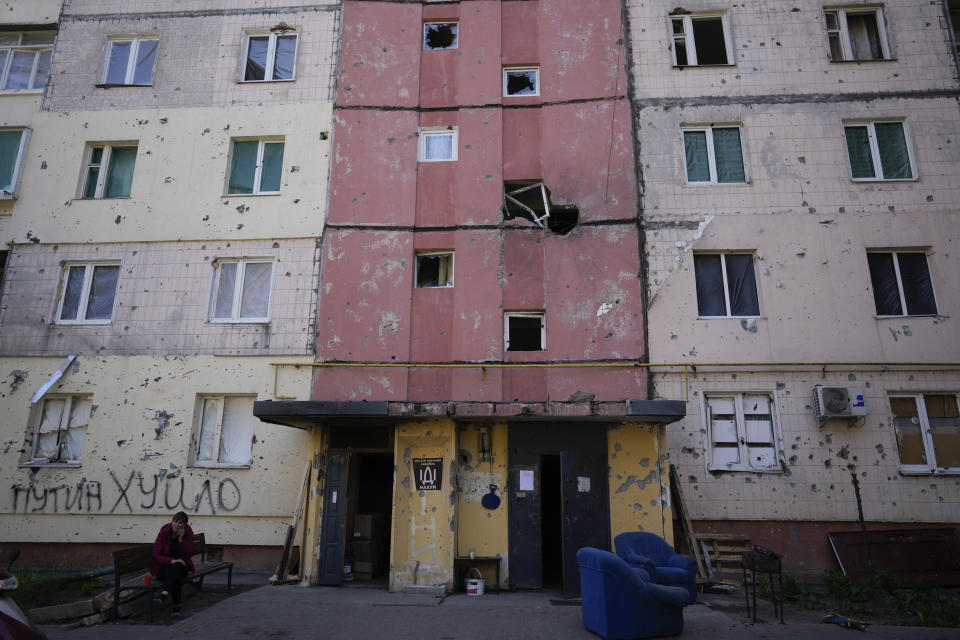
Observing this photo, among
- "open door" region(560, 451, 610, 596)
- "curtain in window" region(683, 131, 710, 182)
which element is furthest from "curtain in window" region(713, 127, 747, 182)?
"open door" region(560, 451, 610, 596)

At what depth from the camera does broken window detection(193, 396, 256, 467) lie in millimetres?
12484

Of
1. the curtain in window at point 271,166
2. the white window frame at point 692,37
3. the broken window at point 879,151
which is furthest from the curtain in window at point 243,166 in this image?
the broken window at point 879,151

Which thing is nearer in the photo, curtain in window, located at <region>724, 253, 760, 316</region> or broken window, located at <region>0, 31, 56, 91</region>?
curtain in window, located at <region>724, 253, 760, 316</region>

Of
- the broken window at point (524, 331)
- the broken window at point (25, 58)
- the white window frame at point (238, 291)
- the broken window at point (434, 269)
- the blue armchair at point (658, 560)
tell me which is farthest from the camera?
the broken window at point (25, 58)

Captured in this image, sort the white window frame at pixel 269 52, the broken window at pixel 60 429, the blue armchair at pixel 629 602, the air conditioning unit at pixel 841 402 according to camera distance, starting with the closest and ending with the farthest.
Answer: the blue armchair at pixel 629 602 → the air conditioning unit at pixel 841 402 → the broken window at pixel 60 429 → the white window frame at pixel 269 52

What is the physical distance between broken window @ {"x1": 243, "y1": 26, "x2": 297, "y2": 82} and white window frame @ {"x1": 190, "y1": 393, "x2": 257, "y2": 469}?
7620 millimetres

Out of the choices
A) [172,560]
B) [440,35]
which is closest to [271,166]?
[440,35]

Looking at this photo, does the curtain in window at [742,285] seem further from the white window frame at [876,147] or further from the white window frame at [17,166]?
the white window frame at [17,166]

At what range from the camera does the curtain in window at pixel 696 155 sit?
44.0 feet

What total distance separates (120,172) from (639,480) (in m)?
13.5

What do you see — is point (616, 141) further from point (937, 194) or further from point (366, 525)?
point (366, 525)

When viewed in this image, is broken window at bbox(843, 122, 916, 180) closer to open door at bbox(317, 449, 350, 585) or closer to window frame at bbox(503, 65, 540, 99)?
window frame at bbox(503, 65, 540, 99)

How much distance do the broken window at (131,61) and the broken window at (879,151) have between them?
1637 cm

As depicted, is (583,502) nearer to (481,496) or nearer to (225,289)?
(481,496)
